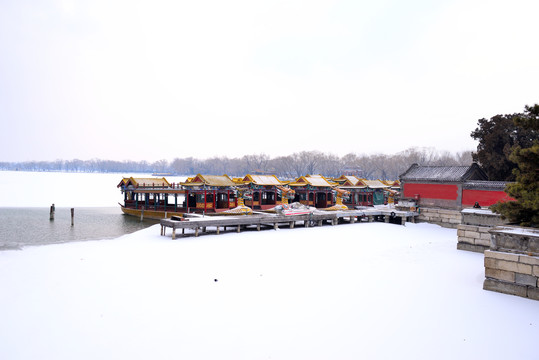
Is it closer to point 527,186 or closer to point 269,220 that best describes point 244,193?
point 269,220

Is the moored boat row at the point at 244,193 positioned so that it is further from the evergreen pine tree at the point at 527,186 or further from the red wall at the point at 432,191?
the evergreen pine tree at the point at 527,186

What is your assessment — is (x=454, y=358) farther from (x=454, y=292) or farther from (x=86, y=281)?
(x=86, y=281)

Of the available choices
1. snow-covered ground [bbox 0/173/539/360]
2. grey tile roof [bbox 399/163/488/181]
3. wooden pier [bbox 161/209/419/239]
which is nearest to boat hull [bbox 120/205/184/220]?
wooden pier [bbox 161/209/419/239]

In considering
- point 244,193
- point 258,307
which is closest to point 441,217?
point 244,193

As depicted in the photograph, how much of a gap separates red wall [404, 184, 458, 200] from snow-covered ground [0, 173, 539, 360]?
13.0 m

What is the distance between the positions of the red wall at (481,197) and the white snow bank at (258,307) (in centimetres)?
1161

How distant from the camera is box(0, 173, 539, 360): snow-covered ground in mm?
7441

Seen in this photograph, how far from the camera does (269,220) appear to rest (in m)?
24.5

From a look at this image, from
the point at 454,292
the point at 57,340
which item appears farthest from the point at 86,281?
the point at 454,292

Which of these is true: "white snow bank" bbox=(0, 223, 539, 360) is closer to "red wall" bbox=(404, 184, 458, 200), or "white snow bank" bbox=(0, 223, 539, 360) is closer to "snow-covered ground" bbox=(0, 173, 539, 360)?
"snow-covered ground" bbox=(0, 173, 539, 360)

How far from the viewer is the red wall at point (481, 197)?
1004 inches

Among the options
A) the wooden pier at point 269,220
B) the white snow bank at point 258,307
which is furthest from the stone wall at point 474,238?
the wooden pier at point 269,220

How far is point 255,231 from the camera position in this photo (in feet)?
78.8

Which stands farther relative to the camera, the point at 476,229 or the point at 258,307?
the point at 476,229
